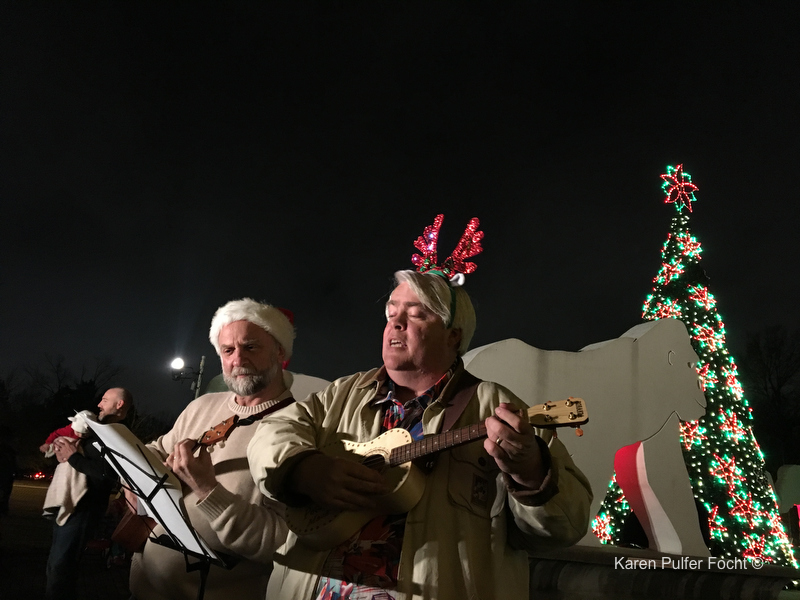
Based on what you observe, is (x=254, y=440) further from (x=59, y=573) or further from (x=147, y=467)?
(x=59, y=573)

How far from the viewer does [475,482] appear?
1890 millimetres

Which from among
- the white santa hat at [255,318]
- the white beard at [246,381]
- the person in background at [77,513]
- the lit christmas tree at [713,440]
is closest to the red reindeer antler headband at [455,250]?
the white santa hat at [255,318]

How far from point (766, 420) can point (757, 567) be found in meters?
17.6

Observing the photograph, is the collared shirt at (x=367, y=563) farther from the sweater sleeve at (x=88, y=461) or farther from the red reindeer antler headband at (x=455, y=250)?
the sweater sleeve at (x=88, y=461)

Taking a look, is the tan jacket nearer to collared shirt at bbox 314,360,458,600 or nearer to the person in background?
collared shirt at bbox 314,360,458,600

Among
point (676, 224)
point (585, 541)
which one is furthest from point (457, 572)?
point (676, 224)

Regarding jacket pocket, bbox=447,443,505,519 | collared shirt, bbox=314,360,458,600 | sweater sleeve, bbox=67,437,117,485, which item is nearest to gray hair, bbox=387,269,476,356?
jacket pocket, bbox=447,443,505,519

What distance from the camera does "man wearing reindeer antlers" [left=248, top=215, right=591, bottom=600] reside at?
1.72m

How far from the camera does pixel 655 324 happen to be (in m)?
6.22

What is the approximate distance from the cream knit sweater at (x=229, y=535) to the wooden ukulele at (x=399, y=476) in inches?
23.3

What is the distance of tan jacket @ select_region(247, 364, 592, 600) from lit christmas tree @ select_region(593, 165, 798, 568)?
673cm

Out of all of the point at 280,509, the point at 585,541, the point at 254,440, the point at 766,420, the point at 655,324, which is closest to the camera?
the point at 254,440

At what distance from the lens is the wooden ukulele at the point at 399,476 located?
1.79m

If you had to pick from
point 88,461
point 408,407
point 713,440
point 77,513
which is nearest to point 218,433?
point 408,407
